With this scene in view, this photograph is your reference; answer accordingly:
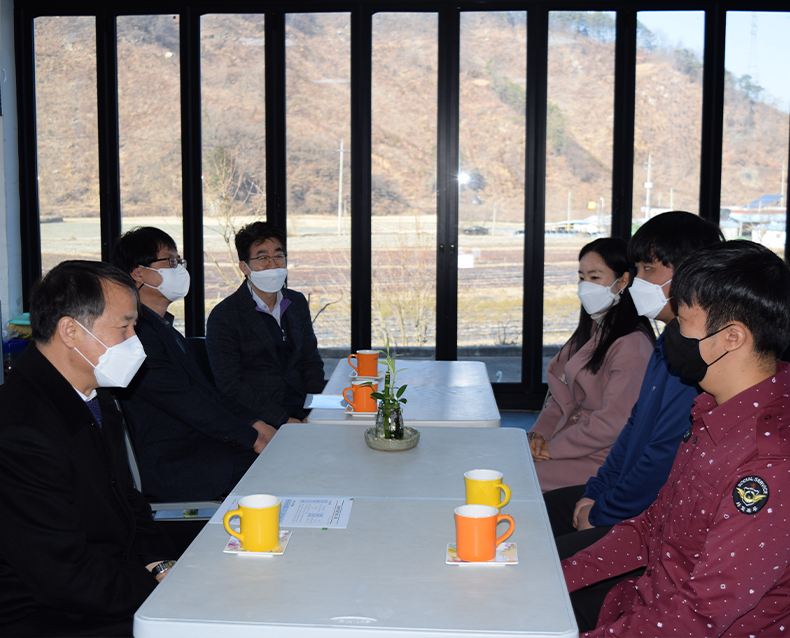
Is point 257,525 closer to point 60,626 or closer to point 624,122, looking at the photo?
point 60,626

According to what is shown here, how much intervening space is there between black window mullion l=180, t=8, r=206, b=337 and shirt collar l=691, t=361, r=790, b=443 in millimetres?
4568

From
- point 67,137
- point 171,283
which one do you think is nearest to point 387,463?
point 171,283

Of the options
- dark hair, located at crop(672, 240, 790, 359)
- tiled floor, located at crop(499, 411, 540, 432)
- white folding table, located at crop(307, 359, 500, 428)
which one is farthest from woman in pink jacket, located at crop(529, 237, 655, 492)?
tiled floor, located at crop(499, 411, 540, 432)

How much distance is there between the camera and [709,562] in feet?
4.25

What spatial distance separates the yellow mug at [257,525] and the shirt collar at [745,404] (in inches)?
34.0

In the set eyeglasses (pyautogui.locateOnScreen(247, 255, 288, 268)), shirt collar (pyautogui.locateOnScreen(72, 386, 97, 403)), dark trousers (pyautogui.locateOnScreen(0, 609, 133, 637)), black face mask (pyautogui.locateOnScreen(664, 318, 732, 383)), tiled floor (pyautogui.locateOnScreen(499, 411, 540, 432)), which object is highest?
eyeglasses (pyautogui.locateOnScreen(247, 255, 288, 268))

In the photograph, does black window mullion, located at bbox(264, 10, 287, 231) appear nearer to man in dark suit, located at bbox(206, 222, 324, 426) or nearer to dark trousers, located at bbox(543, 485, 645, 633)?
man in dark suit, located at bbox(206, 222, 324, 426)

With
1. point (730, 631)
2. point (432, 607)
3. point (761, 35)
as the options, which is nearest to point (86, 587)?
point (432, 607)

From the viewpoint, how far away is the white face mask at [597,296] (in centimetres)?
287

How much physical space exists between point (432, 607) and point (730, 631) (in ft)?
1.87

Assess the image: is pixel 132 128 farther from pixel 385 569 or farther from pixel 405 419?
pixel 385 569

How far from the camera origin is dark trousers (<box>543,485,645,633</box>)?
1.78 m

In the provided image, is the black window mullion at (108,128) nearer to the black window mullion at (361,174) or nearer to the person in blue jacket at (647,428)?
the black window mullion at (361,174)

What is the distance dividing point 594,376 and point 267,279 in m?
1.65
